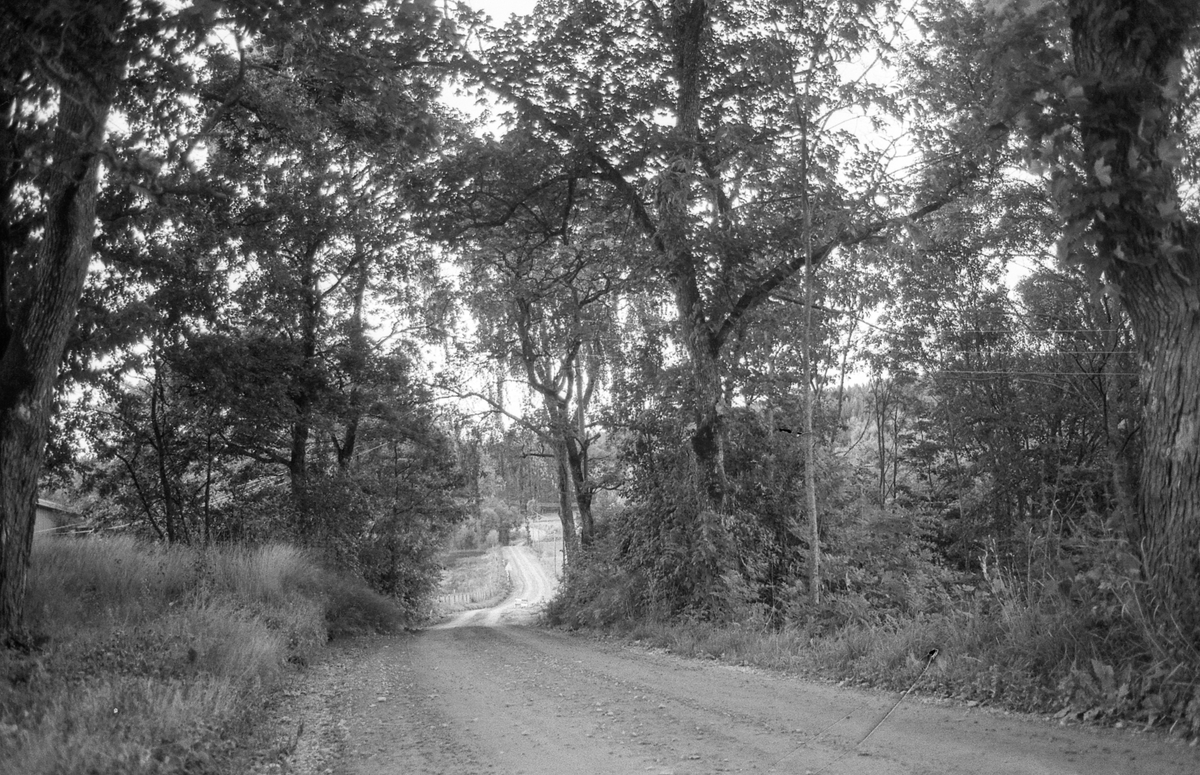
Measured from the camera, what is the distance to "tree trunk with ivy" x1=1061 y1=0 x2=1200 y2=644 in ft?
19.8

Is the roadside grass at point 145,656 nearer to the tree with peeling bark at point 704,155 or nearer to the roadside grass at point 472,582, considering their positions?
the tree with peeling bark at point 704,155

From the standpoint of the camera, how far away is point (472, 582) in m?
68.2

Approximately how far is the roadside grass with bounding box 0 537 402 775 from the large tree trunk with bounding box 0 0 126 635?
38.6 inches

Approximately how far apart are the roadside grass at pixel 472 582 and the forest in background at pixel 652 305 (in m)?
23.3

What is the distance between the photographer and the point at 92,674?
708cm

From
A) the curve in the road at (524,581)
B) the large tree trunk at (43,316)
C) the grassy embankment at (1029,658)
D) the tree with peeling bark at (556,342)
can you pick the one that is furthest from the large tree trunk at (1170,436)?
the curve in the road at (524,581)

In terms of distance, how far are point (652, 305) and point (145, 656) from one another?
16353 millimetres

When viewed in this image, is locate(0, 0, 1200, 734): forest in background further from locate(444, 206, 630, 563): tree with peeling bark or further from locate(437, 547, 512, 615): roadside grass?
Answer: locate(437, 547, 512, 615): roadside grass

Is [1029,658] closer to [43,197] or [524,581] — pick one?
[43,197]

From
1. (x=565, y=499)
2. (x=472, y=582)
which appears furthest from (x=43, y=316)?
(x=472, y=582)

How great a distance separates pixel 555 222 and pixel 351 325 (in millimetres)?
9943

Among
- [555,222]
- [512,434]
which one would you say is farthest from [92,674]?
[512,434]

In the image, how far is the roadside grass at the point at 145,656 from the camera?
207 inches

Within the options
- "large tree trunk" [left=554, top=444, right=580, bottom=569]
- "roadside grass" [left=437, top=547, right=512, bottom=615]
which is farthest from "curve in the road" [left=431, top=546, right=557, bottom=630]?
"large tree trunk" [left=554, top=444, right=580, bottom=569]
